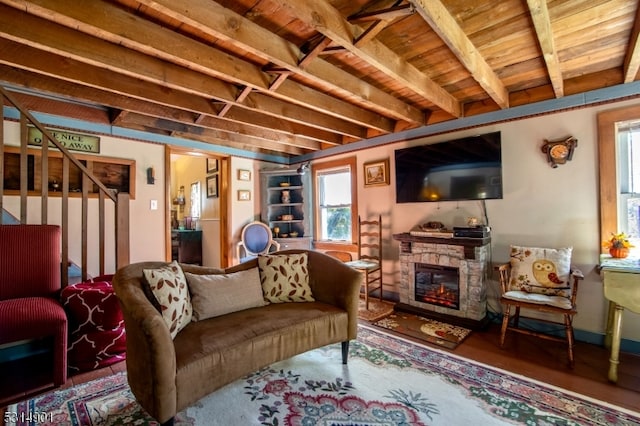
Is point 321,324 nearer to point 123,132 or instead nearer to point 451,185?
point 451,185

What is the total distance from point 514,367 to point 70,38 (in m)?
3.81

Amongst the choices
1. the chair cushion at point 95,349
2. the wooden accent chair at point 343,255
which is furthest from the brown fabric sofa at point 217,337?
the wooden accent chair at point 343,255

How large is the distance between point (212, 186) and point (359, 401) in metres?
4.51

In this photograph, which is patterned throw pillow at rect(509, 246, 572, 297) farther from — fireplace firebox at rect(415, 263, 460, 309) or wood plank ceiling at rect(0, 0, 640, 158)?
wood plank ceiling at rect(0, 0, 640, 158)

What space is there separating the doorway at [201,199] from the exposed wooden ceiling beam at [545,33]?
153 inches

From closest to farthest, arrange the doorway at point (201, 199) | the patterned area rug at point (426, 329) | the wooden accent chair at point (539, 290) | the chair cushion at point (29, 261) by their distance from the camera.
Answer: the chair cushion at point (29, 261) < the wooden accent chair at point (539, 290) < the patterned area rug at point (426, 329) < the doorway at point (201, 199)

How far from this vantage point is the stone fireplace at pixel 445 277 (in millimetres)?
2990

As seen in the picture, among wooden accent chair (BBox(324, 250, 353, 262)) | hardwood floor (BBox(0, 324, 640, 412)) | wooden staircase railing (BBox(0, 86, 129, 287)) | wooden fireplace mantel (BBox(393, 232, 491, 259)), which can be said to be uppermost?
wooden staircase railing (BBox(0, 86, 129, 287))

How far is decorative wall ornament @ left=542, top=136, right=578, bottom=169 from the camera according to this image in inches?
107

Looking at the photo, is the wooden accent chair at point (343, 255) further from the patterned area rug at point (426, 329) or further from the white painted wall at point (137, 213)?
the white painted wall at point (137, 213)

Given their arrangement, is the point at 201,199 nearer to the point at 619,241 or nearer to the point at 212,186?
the point at 212,186

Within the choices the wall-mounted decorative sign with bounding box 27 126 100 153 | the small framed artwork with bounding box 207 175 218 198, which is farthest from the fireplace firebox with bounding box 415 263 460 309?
the wall-mounted decorative sign with bounding box 27 126 100 153

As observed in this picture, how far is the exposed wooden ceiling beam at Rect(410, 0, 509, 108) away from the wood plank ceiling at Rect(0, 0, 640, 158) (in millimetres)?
11

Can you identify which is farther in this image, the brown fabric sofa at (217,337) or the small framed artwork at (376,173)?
the small framed artwork at (376,173)
